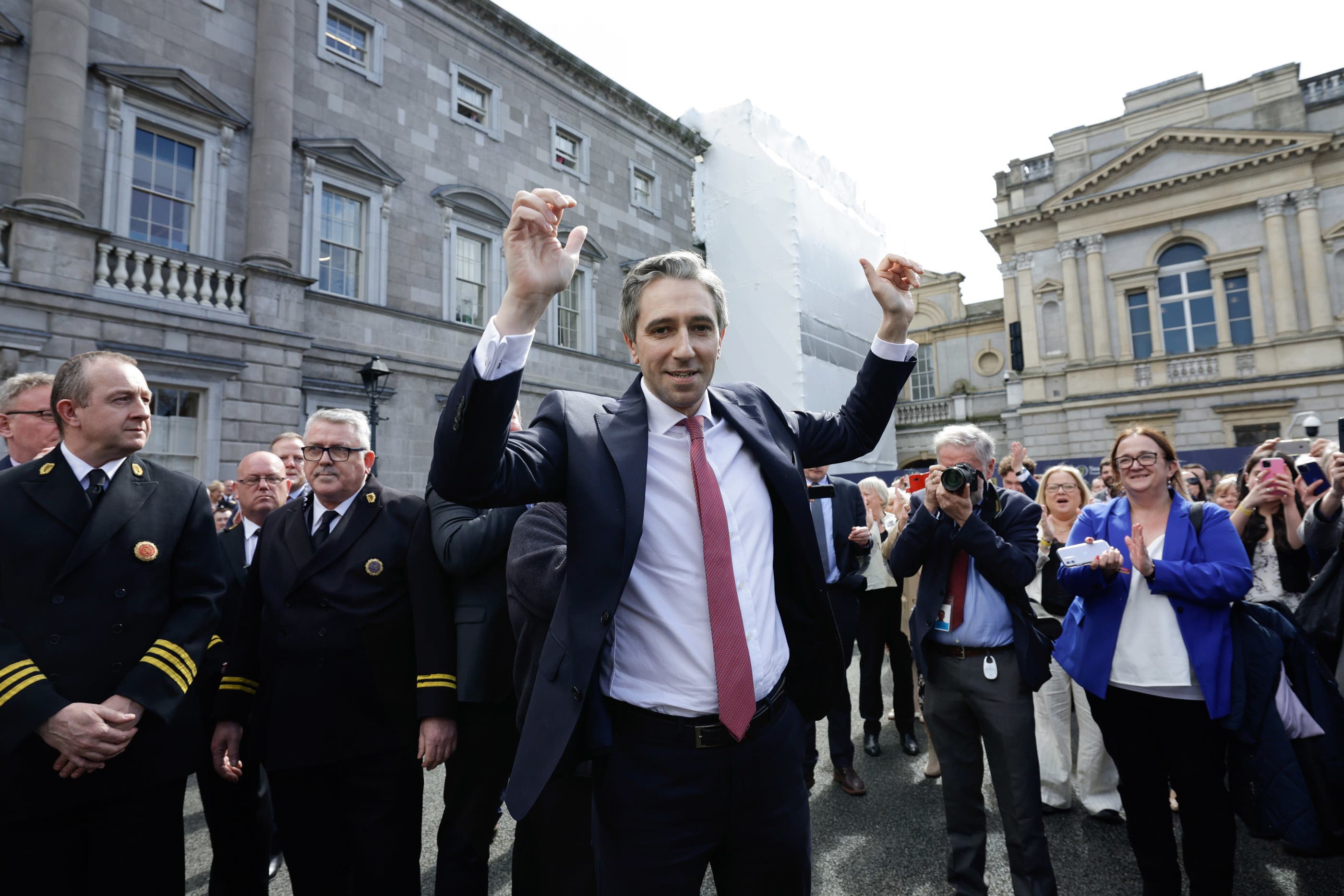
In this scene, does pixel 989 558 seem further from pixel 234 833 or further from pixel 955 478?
pixel 234 833

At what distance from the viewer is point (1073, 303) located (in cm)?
2336

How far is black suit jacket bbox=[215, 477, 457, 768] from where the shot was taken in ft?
9.30

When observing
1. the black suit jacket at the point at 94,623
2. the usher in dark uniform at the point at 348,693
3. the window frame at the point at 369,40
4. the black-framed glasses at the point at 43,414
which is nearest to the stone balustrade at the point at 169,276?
the window frame at the point at 369,40

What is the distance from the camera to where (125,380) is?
267 centimetres

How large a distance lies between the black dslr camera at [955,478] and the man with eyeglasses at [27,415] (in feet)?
14.6

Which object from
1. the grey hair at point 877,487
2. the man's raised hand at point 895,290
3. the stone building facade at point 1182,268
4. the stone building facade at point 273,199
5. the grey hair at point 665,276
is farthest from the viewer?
the stone building facade at point 1182,268

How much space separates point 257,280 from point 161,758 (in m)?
10.7

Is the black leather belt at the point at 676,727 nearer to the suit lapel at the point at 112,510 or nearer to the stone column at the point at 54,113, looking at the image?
the suit lapel at the point at 112,510

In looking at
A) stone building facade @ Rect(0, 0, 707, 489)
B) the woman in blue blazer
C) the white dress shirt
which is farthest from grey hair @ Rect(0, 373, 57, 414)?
stone building facade @ Rect(0, 0, 707, 489)

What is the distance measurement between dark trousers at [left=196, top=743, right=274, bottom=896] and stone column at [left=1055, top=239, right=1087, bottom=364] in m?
25.6

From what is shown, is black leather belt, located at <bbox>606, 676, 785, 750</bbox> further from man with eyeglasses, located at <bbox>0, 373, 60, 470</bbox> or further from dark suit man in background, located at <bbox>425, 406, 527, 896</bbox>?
man with eyeglasses, located at <bbox>0, 373, 60, 470</bbox>

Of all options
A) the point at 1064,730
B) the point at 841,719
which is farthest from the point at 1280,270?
the point at 841,719

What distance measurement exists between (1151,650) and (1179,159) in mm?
25696

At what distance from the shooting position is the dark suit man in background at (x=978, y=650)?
320 centimetres
